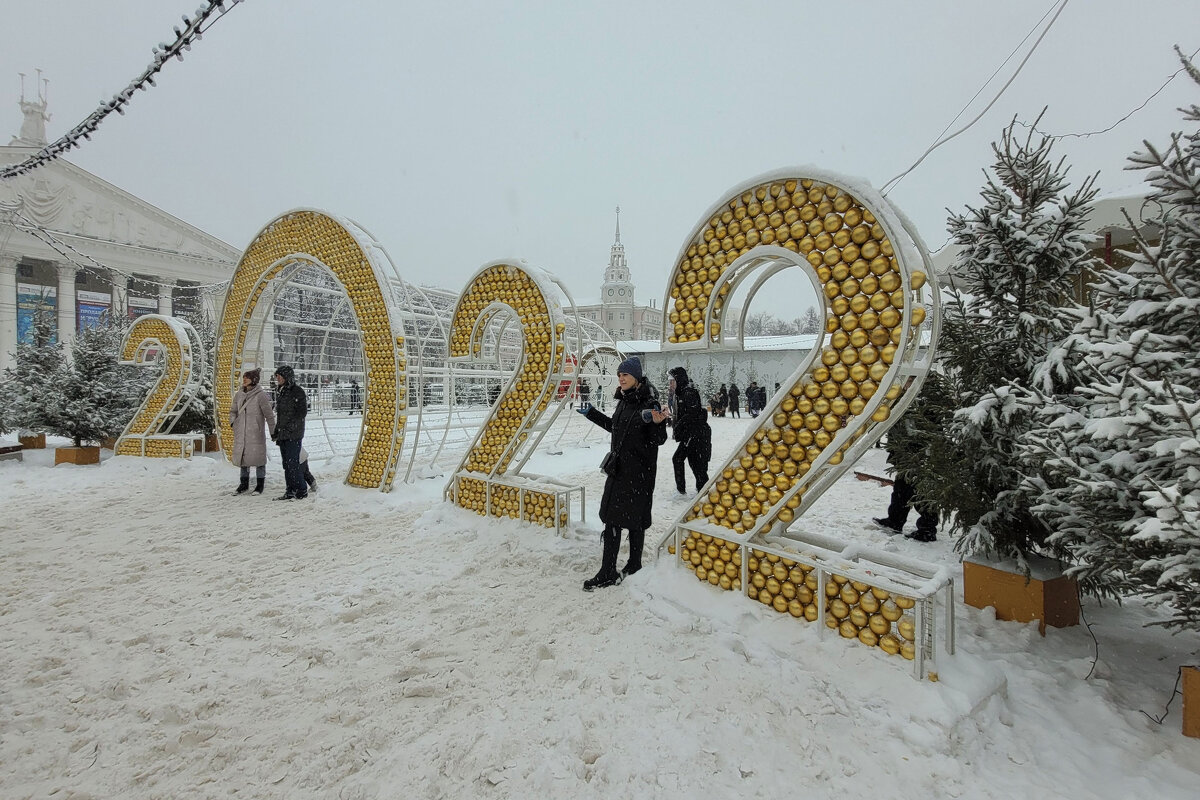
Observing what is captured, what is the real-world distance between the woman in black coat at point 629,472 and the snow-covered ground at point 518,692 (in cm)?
30

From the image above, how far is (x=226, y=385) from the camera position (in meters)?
8.84

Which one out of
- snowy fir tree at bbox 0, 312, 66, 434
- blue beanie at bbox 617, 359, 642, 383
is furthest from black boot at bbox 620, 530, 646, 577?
snowy fir tree at bbox 0, 312, 66, 434

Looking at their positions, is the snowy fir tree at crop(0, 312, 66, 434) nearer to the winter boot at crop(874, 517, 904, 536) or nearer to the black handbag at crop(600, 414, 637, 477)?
Answer: the black handbag at crop(600, 414, 637, 477)

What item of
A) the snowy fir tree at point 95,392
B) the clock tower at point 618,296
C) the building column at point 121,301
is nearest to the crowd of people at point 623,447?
the snowy fir tree at point 95,392

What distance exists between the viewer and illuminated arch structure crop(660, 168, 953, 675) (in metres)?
2.90

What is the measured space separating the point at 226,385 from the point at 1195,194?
10777mm

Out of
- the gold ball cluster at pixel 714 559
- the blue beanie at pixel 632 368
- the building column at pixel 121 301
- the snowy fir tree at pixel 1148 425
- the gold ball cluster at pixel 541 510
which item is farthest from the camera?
the building column at pixel 121 301

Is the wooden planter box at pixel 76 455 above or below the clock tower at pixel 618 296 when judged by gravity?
below

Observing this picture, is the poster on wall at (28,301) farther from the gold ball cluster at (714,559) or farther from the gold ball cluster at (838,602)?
the gold ball cluster at (838,602)

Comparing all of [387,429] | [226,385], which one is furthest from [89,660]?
[226,385]

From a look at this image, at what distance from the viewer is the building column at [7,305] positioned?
24.5 meters

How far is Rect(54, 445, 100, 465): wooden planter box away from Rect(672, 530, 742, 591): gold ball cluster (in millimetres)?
10460

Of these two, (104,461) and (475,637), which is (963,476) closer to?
(475,637)

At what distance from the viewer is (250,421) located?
23.1 feet
